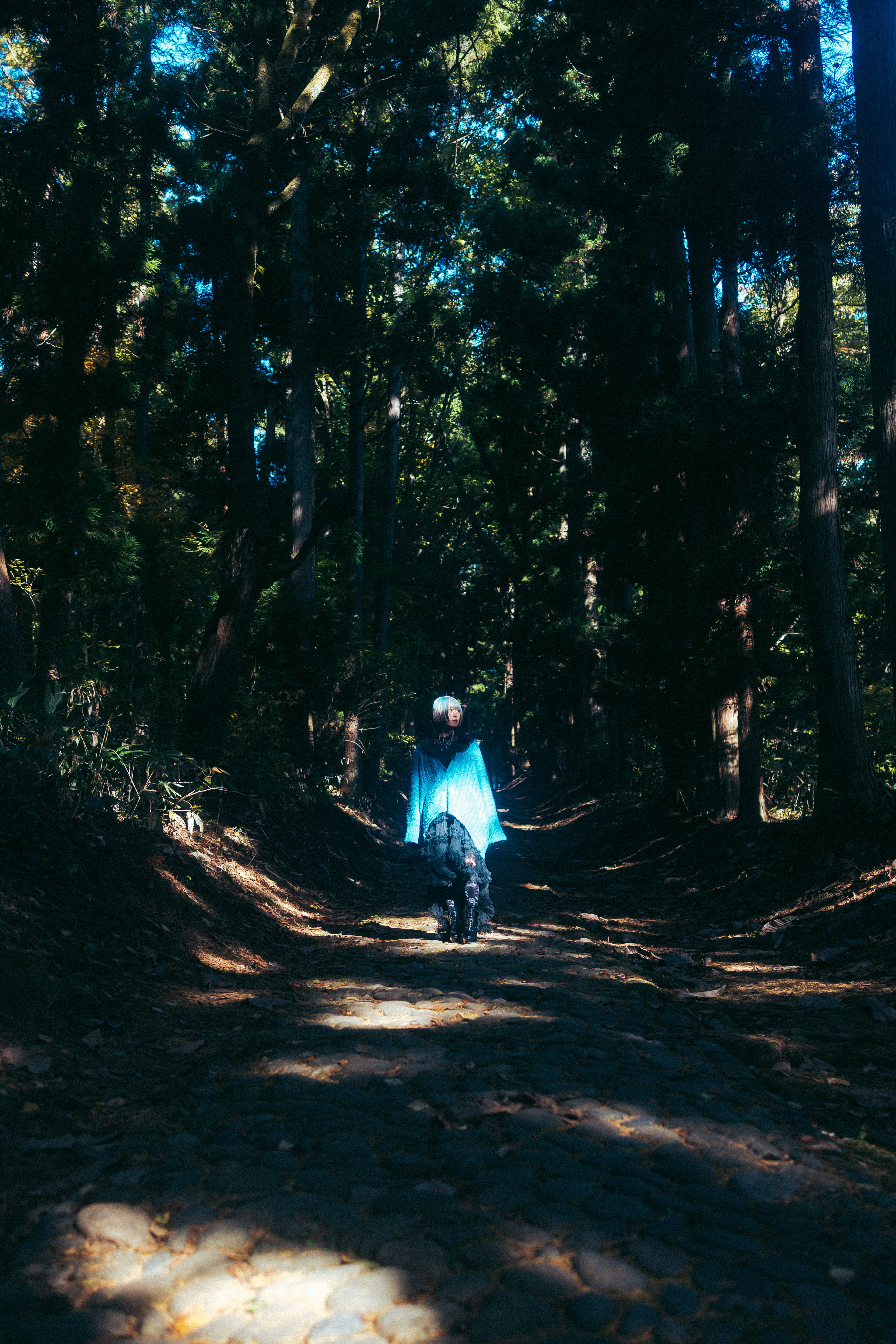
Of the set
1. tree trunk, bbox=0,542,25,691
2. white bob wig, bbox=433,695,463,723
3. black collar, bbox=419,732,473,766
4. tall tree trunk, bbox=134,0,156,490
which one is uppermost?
tall tree trunk, bbox=134,0,156,490

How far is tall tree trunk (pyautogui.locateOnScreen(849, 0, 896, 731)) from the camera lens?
10562 millimetres

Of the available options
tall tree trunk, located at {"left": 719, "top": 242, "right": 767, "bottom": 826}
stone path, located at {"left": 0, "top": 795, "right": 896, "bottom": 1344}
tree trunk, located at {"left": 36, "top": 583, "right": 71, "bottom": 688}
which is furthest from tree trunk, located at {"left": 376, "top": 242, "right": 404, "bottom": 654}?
stone path, located at {"left": 0, "top": 795, "right": 896, "bottom": 1344}

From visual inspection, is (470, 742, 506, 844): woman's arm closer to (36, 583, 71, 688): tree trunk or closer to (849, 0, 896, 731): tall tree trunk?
(849, 0, 896, 731): tall tree trunk

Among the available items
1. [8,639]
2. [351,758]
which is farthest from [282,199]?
[351,758]

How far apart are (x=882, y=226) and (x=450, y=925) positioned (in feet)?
27.4

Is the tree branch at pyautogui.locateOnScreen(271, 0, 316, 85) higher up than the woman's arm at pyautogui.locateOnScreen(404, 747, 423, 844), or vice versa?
the tree branch at pyautogui.locateOnScreen(271, 0, 316, 85)

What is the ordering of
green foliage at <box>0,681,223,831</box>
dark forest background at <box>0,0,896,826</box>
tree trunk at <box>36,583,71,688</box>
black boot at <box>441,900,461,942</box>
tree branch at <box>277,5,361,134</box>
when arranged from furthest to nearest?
tree trunk at <box>36,583,71,688</box>
tree branch at <box>277,5,361,134</box>
dark forest background at <box>0,0,896,826</box>
black boot at <box>441,900,461,942</box>
green foliage at <box>0,681,223,831</box>

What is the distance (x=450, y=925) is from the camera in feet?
31.9

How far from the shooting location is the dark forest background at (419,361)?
12555 millimetres

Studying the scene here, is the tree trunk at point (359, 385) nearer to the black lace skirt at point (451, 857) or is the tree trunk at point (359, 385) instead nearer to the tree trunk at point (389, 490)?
the tree trunk at point (389, 490)

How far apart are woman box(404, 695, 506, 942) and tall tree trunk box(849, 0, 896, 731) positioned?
14.8ft

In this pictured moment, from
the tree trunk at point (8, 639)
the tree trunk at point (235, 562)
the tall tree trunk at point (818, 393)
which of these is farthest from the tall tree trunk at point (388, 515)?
the tree trunk at point (8, 639)

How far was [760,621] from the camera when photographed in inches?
645

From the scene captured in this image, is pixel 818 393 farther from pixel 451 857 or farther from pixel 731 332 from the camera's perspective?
pixel 451 857
